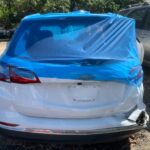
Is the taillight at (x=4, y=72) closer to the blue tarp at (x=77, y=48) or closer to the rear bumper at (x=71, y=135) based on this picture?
the blue tarp at (x=77, y=48)

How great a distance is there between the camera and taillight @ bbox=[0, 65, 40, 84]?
15.2 ft

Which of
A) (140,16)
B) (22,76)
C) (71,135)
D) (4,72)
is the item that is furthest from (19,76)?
(140,16)

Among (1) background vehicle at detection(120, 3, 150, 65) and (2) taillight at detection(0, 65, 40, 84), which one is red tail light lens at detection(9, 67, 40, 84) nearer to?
(2) taillight at detection(0, 65, 40, 84)

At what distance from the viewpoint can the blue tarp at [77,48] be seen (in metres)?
4.65

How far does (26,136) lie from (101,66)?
3.46 ft

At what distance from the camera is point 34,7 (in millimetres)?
24938

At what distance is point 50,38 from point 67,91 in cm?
74

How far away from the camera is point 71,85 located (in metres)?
4.62

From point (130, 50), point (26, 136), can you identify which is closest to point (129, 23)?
point (130, 50)

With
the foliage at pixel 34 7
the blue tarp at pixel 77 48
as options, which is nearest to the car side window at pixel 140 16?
the blue tarp at pixel 77 48

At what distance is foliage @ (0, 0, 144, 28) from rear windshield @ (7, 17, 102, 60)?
768 inches

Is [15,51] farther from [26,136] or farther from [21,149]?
[21,149]

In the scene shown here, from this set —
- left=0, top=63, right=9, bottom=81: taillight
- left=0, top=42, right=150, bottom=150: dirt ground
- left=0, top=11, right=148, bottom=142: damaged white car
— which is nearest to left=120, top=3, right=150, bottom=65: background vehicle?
left=0, top=42, right=150, bottom=150: dirt ground

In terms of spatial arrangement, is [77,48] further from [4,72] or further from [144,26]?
[144,26]
